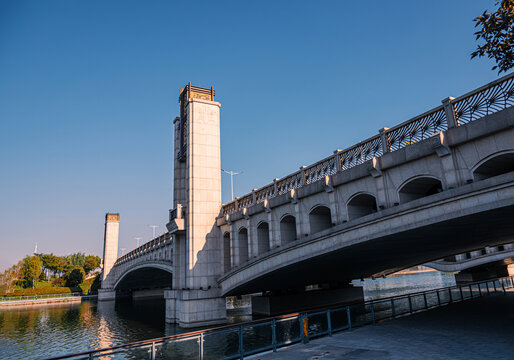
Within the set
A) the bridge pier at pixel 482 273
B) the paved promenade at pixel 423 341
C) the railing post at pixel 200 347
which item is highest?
the bridge pier at pixel 482 273

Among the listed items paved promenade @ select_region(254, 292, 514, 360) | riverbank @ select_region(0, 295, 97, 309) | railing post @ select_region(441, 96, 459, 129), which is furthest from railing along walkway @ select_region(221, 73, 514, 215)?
riverbank @ select_region(0, 295, 97, 309)

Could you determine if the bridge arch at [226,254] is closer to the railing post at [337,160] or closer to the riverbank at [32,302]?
the railing post at [337,160]

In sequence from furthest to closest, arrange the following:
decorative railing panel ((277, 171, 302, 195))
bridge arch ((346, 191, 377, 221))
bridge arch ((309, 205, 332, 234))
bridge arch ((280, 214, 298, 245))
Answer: bridge arch ((280, 214, 298, 245)) < decorative railing panel ((277, 171, 302, 195)) < bridge arch ((309, 205, 332, 234)) < bridge arch ((346, 191, 377, 221))

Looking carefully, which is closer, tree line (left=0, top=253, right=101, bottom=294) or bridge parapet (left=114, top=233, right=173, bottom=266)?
bridge parapet (left=114, top=233, right=173, bottom=266)

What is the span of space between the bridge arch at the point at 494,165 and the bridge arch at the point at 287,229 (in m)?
10.5

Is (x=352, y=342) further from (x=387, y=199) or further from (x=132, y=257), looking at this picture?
(x=132, y=257)

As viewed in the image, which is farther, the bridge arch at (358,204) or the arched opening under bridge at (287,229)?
the arched opening under bridge at (287,229)

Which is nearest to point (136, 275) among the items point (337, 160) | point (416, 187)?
point (337, 160)

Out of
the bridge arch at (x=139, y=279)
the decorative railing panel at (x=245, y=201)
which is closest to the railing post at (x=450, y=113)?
the decorative railing panel at (x=245, y=201)

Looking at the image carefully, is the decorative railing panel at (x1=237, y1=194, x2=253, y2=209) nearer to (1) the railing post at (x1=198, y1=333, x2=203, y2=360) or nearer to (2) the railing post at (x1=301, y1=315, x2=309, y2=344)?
(2) the railing post at (x1=301, y1=315, x2=309, y2=344)

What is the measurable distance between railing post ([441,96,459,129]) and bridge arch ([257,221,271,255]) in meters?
13.3

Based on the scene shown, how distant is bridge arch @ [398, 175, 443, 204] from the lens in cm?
1388

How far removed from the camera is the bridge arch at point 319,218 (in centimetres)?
1892

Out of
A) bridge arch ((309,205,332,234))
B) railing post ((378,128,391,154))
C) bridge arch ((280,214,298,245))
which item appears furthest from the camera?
bridge arch ((280,214,298,245))
